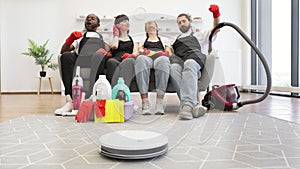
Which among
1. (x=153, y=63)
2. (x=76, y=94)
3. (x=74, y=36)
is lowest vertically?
(x=76, y=94)

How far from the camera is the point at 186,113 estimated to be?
5.13 ft

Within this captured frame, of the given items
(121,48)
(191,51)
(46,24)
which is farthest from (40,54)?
(121,48)

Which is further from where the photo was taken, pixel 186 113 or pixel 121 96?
pixel 186 113

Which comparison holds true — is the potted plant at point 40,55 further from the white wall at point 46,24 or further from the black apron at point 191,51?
the black apron at point 191,51

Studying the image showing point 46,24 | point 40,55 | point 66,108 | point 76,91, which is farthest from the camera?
point 46,24

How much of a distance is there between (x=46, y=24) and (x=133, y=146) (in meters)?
3.89

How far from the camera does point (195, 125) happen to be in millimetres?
1439

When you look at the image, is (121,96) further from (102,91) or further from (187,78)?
(187,78)

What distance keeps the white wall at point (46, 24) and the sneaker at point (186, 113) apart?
2.74 meters

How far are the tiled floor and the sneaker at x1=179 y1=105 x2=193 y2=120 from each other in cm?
4

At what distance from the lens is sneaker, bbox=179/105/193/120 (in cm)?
155

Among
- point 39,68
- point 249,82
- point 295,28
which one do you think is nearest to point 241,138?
point 295,28

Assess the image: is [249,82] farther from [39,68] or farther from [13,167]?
[13,167]

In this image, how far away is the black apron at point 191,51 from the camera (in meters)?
1.31
